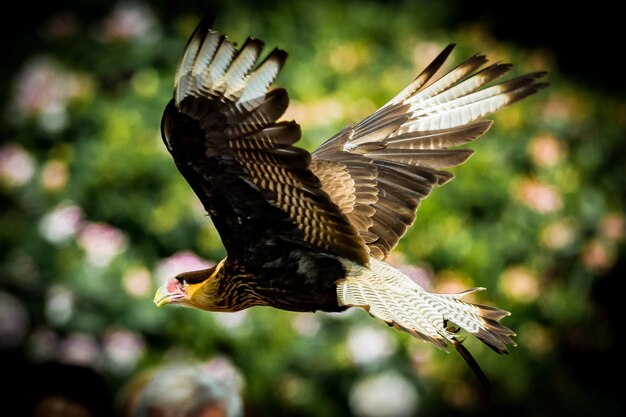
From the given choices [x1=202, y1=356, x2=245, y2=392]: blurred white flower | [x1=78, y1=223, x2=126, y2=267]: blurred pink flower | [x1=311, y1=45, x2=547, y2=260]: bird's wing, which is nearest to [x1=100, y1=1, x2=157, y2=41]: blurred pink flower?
[x1=78, y1=223, x2=126, y2=267]: blurred pink flower

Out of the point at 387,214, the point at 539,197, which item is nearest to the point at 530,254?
the point at 539,197

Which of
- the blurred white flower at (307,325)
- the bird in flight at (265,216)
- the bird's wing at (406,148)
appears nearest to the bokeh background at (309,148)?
the blurred white flower at (307,325)

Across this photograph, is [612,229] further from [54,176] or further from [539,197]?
[54,176]

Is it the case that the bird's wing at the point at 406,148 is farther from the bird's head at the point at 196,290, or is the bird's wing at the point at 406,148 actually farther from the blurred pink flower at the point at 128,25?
the blurred pink flower at the point at 128,25

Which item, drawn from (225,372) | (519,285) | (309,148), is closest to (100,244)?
(225,372)

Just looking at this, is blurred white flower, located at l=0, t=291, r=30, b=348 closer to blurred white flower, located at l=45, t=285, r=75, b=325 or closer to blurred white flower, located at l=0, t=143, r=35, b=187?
blurred white flower, located at l=45, t=285, r=75, b=325
